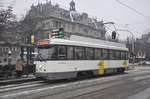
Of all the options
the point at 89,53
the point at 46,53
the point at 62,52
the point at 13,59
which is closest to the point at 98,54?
the point at 89,53

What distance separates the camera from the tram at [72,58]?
1344 centimetres

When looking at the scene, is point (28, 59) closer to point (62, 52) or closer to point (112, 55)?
point (62, 52)

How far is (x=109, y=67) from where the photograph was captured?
18781 millimetres

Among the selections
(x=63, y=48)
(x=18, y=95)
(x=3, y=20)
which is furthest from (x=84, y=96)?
(x=3, y=20)

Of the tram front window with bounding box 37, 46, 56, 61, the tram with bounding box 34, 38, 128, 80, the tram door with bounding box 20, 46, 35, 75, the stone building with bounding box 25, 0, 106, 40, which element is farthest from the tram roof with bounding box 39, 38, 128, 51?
the stone building with bounding box 25, 0, 106, 40

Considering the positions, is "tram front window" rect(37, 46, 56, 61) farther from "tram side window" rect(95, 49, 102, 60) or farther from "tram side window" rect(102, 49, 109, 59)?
"tram side window" rect(102, 49, 109, 59)

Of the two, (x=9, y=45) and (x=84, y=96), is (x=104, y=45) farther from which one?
(x=84, y=96)

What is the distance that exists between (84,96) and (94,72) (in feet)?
24.7

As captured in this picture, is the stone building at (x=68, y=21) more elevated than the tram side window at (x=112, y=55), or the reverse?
the stone building at (x=68, y=21)

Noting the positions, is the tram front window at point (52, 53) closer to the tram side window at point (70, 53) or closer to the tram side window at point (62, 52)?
the tram side window at point (62, 52)

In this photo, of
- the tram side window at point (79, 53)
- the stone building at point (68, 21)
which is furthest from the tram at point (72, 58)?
the stone building at point (68, 21)

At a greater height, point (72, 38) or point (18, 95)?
point (72, 38)

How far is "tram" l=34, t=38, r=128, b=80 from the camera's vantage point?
13.4m

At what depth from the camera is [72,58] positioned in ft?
47.9
